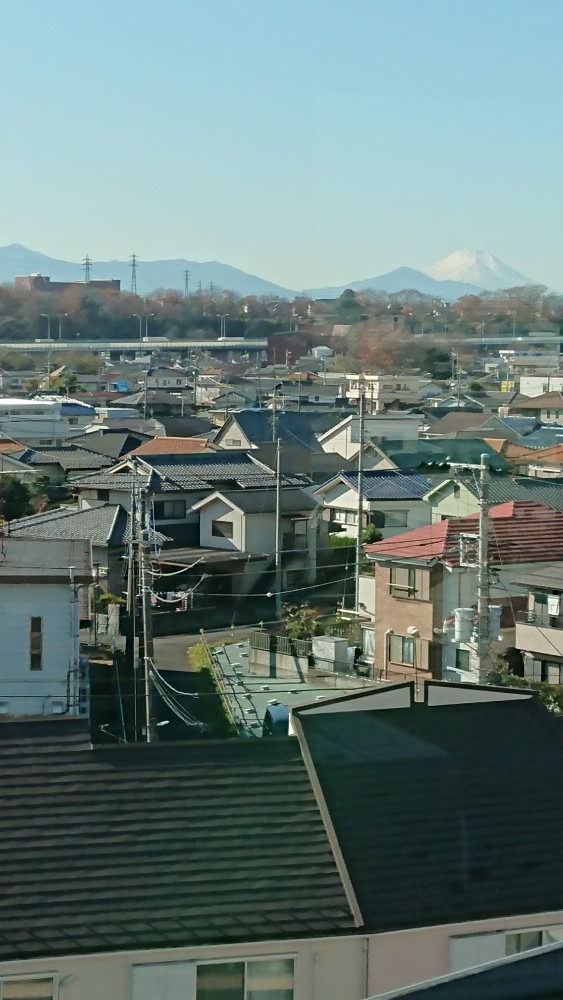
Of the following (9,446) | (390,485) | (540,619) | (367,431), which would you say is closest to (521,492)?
(390,485)

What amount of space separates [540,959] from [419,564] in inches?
163

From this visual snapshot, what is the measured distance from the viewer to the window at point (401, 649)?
5176mm

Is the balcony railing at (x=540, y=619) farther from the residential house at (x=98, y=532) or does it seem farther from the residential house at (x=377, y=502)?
the residential house at (x=377, y=502)

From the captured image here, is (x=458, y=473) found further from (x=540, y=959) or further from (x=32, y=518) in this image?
(x=540, y=959)

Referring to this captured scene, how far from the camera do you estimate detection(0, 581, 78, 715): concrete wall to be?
408cm

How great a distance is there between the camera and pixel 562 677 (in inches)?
190

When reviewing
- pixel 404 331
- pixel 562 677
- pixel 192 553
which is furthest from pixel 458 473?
pixel 404 331

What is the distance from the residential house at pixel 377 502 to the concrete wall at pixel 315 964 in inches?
223

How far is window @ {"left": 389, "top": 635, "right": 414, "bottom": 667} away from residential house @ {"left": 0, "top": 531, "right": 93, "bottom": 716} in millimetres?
1589

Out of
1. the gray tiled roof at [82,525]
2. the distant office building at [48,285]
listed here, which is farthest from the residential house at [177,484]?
the distant office building at [48,285]

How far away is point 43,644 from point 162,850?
2205mm

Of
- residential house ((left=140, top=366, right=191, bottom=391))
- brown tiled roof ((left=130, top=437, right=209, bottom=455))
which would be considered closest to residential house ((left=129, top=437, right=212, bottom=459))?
brown tiled roof ((left=130, top=437, right=209, bottom=455))

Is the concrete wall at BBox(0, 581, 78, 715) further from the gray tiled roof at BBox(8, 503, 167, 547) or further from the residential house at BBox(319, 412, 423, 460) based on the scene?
the residential house at BBox(319, 412, 423, 460)

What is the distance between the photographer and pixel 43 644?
13.6 feet
